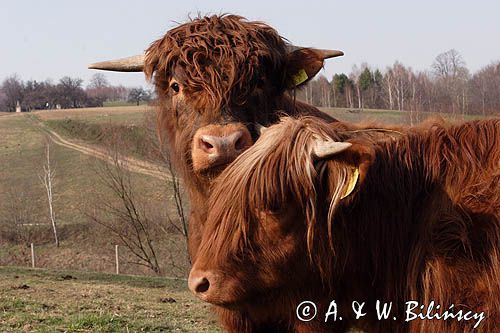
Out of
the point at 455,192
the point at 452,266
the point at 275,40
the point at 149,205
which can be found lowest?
the point at 149,205

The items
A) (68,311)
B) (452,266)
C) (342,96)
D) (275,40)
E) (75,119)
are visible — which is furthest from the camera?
(75,119)

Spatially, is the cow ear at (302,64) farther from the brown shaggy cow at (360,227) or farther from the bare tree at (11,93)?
the bare tree at (11,93)

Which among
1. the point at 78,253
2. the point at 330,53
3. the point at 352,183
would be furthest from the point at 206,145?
the point at 78,253

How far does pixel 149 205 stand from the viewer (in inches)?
1388

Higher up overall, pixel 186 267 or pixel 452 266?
pixel 452 266

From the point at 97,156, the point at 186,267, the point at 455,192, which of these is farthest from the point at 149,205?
the point at 455,192

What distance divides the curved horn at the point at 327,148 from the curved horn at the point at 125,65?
311 cm

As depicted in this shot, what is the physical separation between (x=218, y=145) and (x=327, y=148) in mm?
1420

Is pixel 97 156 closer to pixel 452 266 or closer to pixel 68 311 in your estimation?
pixel 68 311

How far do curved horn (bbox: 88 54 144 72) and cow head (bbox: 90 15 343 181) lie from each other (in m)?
0.26

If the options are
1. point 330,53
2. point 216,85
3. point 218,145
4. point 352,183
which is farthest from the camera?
point 330,53

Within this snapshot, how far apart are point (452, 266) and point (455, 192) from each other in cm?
42

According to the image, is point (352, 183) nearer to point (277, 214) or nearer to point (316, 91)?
point (277, 214)

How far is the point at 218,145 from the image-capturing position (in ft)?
15.6
